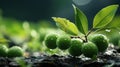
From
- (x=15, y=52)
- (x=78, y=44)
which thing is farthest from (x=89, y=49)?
(x=15, y=52)

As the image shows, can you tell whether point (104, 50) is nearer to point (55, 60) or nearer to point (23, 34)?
point (55, 60)

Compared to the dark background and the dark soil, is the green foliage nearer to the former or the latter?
the dark soil

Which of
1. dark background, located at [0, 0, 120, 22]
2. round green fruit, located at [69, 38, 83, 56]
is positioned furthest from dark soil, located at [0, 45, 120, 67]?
dark background, located at [0, 0, 120, 22]

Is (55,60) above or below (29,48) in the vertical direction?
below

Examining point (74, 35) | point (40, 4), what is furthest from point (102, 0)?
point (74, 35)

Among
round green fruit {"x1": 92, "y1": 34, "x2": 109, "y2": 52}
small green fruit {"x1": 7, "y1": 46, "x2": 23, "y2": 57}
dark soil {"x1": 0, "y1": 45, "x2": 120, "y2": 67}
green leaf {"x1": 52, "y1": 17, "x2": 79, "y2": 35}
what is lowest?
dark soil {"x1": 0, "y1": 45, "x2": 120, "y2": 67}
